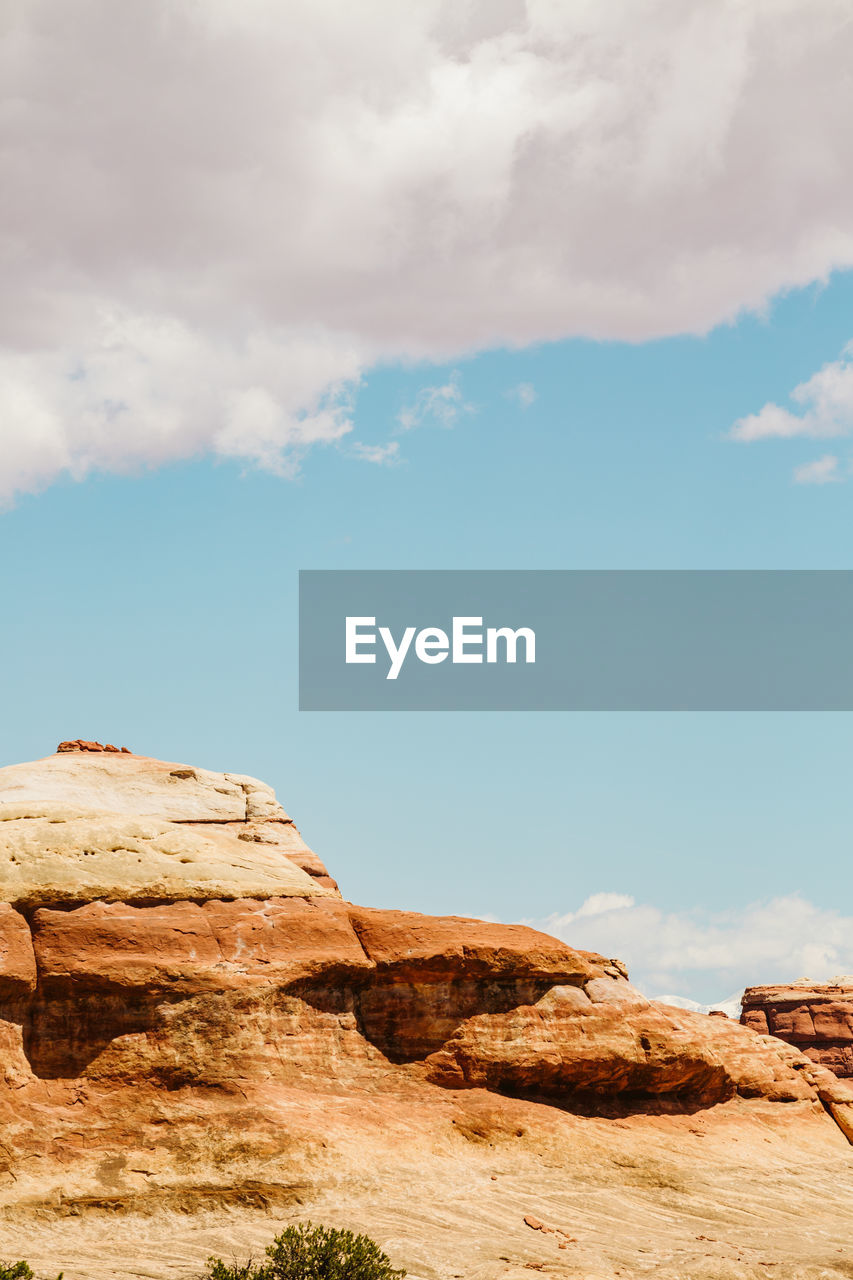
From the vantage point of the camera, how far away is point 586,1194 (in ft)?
102

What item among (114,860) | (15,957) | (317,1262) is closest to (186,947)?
(114,860)

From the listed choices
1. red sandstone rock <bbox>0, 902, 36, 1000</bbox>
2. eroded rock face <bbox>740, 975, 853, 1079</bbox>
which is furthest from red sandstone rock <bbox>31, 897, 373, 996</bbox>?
eroded rock face <bbox>740, 975, 853, 1079</bbox>

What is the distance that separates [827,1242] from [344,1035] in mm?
13777

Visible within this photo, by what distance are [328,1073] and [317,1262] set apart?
8.91m

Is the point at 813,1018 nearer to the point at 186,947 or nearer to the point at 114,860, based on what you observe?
the point at 186,947

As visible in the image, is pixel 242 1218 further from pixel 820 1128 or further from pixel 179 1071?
pixel 820 1128

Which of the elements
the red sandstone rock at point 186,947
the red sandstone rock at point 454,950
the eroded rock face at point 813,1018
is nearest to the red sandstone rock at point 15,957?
the red sandstone rock at point 186,947

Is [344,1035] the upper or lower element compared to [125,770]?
lower

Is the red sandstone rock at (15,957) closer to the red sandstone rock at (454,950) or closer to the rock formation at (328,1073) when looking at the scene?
the rock formation at (328,1073)

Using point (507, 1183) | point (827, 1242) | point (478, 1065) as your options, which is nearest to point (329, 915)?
point (478, 1065)

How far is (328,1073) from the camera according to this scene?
109 ft

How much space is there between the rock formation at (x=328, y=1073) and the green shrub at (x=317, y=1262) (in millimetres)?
1679

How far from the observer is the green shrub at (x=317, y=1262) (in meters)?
23.8

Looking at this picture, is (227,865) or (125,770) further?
(125,770)
